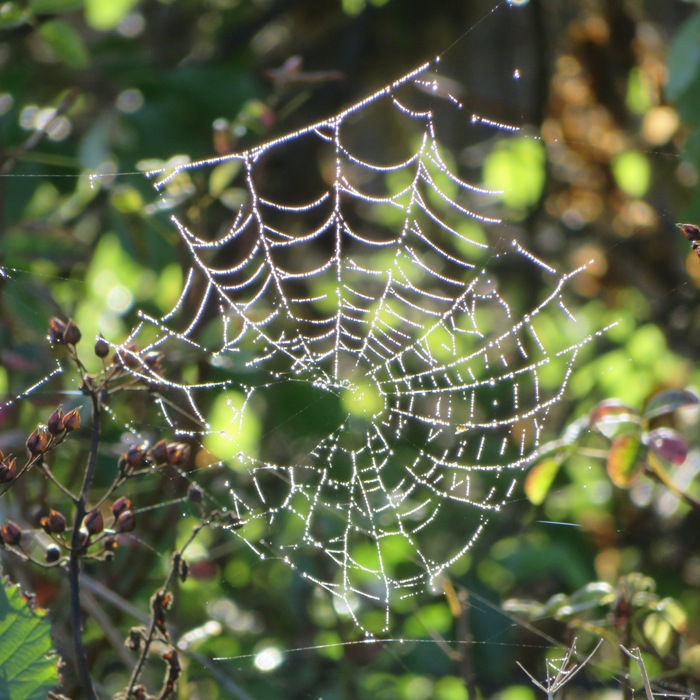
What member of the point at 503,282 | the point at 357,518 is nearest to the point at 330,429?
the point at 357,518

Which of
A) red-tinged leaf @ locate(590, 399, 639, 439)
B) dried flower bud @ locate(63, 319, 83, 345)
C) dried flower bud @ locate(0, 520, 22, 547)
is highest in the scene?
dried flower bud @ locate(63, 319, 83, 345)

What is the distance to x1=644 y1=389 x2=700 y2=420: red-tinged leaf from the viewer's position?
50.5 inches

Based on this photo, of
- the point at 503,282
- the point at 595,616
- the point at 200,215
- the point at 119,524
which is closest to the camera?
the point at 119,524

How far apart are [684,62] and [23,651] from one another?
56.1 inches

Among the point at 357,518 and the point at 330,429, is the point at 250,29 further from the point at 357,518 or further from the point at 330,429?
the point at 357,518

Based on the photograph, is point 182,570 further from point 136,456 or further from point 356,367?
point 356,367

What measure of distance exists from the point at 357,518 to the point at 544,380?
638 millimetres

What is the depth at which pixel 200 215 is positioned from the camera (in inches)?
77.8

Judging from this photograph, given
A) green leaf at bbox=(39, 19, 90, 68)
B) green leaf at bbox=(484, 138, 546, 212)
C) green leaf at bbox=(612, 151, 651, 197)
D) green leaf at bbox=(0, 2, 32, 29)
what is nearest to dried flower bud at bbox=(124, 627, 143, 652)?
green leaf at bbox=(0, 2, 32, 29)

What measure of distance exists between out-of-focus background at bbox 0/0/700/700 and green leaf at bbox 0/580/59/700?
1.43ft

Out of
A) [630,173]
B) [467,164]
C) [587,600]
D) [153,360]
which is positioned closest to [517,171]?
[467,164]

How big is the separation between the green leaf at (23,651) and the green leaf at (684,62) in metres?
1.36

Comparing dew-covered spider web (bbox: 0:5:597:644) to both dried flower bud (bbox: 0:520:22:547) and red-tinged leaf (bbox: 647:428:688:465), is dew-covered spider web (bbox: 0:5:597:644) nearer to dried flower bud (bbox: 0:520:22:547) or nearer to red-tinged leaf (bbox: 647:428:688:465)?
red-tinged leaf (bbox: 647:428:688:465)

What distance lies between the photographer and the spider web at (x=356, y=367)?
A: 68.0 inches
